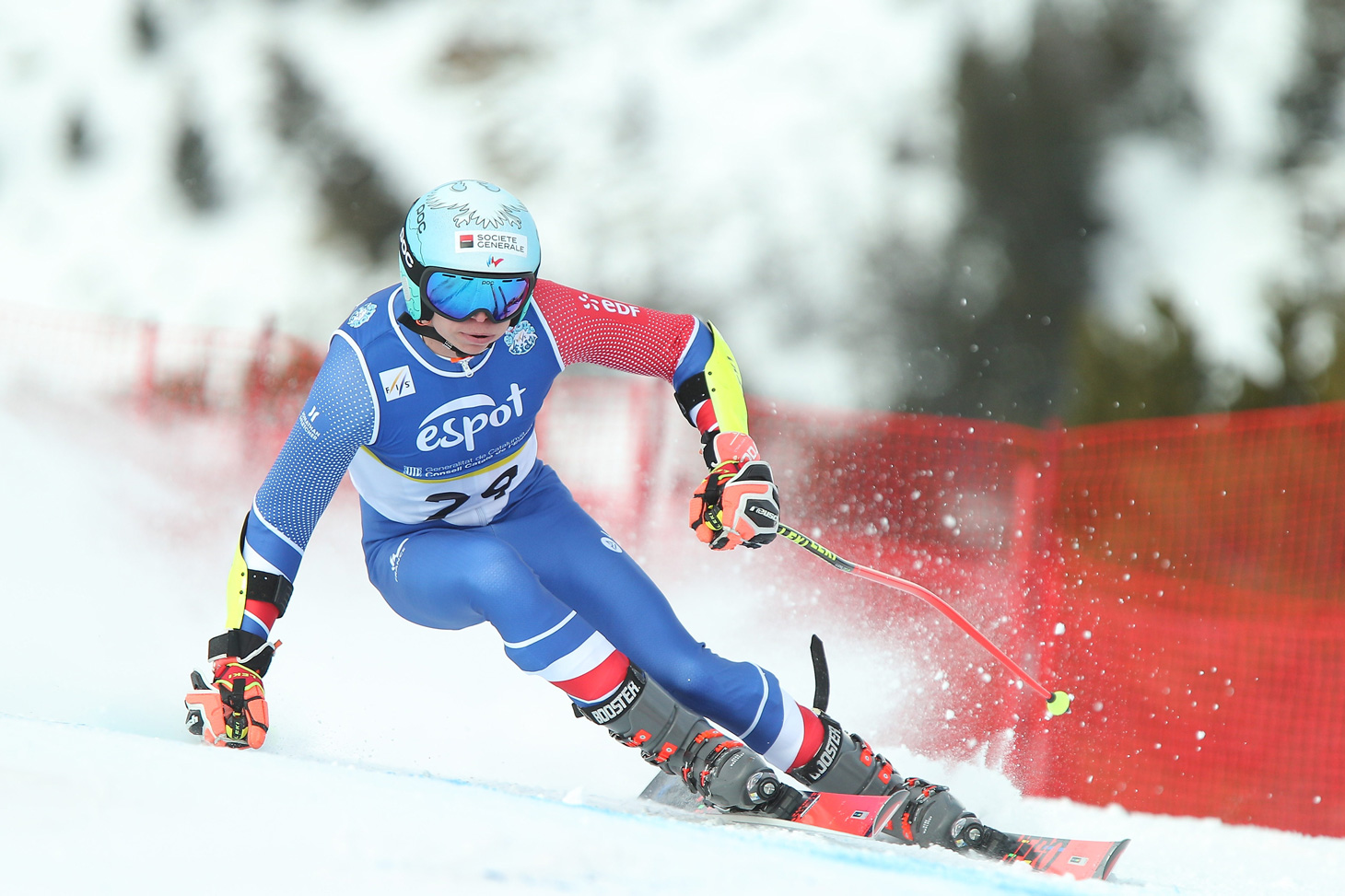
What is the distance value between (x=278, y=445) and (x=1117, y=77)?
22955 millimetres

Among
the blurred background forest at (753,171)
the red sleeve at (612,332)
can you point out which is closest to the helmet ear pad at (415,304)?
the red sleeve at (612,332)

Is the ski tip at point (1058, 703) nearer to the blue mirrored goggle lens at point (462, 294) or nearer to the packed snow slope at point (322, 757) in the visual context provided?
the packed snow slope at point (322, 757)

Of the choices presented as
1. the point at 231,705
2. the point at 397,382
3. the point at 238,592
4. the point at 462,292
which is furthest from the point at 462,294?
the point at 231,705

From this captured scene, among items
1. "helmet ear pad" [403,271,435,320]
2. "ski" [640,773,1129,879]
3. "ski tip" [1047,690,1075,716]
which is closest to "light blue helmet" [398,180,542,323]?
"helmet ear pad" [403,271,435,320]

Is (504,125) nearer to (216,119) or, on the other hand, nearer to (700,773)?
(216,119)

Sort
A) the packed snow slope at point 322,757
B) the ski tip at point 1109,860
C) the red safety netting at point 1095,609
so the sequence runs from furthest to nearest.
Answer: the red safety netting at point 1095,609, the ski tip at point 1109,860, the packed snow slope at point 322,757

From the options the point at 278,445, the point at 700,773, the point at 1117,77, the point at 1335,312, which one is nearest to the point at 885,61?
the point at 1117,77

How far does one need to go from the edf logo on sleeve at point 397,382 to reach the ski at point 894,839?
39.3 inches

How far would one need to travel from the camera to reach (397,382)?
2.06 m

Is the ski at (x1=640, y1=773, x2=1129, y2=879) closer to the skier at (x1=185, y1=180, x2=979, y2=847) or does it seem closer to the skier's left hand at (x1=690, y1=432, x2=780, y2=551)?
the skier at (x1=185, y1=180, x2=979, y2=847)

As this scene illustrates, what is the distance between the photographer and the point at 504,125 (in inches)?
965

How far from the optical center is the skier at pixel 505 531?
79.4 inches

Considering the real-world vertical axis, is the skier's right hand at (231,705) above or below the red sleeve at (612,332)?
below

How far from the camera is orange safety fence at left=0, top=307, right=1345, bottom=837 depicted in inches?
149
